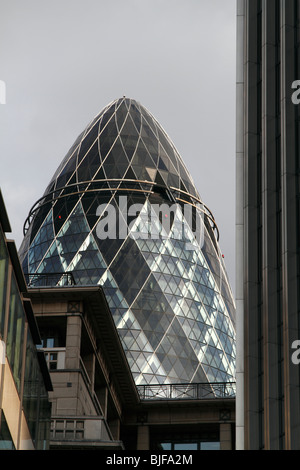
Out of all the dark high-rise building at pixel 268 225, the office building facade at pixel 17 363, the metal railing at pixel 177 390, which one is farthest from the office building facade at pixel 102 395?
the dark high-rise building at pixel 268 225

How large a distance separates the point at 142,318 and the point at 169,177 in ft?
44.1

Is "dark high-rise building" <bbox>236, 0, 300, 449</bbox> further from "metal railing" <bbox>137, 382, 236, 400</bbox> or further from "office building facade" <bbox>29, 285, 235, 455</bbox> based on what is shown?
"metal railing" <bbox>137, 382, 236, 400</bbox>

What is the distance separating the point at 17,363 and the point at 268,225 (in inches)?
590

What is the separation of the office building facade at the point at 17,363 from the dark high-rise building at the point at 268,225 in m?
8.66

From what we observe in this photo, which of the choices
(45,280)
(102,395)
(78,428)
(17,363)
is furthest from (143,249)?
(17,363)

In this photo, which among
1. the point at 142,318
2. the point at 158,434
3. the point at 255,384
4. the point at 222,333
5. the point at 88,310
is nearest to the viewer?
the point at 255,384

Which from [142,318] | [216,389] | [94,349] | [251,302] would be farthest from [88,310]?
[142,318]

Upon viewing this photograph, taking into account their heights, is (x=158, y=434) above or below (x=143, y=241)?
below

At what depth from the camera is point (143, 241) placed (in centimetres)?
8738

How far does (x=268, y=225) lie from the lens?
46.2m

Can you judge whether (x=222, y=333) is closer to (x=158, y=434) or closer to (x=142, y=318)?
(x=142, y=318)

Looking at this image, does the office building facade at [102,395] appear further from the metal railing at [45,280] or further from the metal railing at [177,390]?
the metal railing at [45,280]

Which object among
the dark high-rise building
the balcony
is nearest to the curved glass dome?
the balcony

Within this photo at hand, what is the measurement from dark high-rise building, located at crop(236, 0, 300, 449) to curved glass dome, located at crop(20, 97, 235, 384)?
32.8 metres
